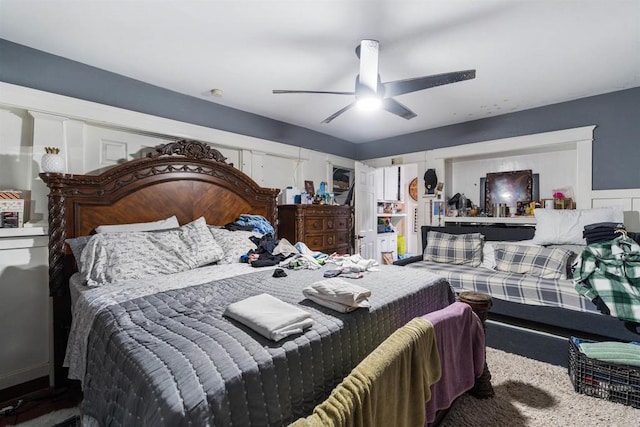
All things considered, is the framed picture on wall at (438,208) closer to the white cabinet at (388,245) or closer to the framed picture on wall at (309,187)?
the white cabinet at (388,245)

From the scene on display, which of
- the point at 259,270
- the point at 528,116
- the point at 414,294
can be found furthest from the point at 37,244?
the point at 528,116

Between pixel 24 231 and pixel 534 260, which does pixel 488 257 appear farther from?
pixel 24 231

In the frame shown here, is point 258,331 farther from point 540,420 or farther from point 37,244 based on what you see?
point 37,244

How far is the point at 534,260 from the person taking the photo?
290 centimetres

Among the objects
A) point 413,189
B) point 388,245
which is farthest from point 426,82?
point 413,189

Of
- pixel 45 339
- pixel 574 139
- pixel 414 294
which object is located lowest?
pixel 45 339

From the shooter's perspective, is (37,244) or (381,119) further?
(381,119)

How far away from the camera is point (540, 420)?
66.5 inches

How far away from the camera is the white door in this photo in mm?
4559

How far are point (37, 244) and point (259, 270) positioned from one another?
5.62 feet

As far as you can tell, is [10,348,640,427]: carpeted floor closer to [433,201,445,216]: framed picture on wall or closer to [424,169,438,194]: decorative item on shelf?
[433,201,445,216]: framed picture on wall

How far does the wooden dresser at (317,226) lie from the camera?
373 centimetres

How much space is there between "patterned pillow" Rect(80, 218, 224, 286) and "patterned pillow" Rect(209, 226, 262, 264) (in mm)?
93

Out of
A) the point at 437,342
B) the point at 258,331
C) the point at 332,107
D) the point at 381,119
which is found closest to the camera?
the point at 258,331
